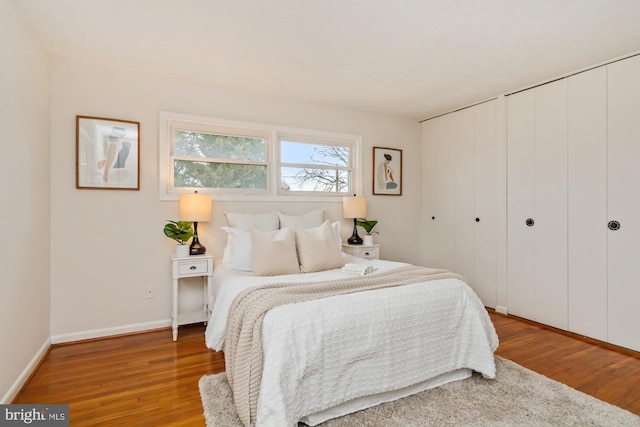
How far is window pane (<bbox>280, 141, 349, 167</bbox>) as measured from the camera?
3977 millimetres

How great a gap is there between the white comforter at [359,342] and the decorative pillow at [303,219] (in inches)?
39.4

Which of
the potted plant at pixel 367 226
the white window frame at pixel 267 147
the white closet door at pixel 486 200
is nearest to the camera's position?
the white window frame at pixel 267 147

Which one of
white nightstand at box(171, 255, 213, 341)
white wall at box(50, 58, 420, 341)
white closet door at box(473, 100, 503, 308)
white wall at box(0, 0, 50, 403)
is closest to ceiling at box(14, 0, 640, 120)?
white wall at box(50, 58, 420, 341)

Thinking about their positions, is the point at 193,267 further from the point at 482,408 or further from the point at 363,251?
the point at 482,408

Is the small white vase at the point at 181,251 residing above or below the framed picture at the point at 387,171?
below

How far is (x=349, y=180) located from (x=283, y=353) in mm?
3015

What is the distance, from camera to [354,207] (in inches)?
158

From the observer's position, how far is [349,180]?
4.41m

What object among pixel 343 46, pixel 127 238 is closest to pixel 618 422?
pixel 343 46

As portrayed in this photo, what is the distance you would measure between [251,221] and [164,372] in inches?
58.7

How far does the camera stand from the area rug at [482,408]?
182cm

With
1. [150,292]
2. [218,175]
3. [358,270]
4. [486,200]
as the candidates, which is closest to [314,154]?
[218,175]

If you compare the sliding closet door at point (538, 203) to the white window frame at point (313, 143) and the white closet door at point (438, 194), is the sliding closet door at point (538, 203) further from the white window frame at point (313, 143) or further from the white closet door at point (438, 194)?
the white window frame at point (313, 143)

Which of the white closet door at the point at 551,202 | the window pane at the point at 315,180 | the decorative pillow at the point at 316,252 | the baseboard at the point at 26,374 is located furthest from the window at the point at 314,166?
the baseboard at the point at 26,374
